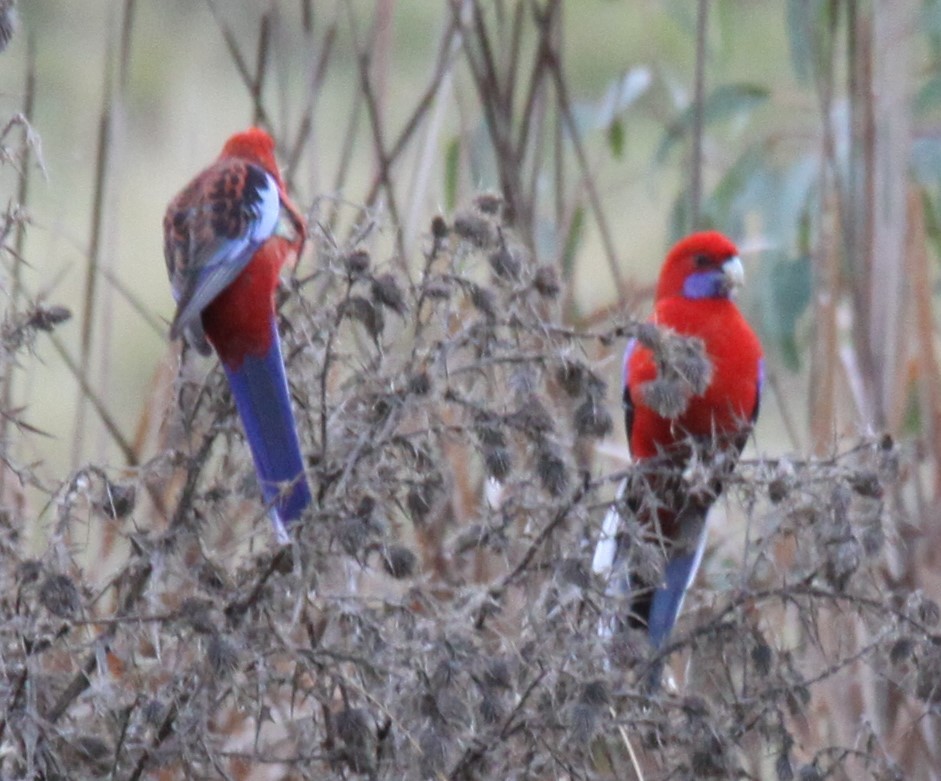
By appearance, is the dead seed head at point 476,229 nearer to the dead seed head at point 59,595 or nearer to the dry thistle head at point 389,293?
the dry thistle head at point 389,293

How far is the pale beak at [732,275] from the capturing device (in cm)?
236

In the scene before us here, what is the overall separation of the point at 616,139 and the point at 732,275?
17.9 inches

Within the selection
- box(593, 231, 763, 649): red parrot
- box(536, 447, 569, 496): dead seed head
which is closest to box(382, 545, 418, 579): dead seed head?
box(536, 447, 569, 496): dead seed head

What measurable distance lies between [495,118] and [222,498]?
34.1 inches

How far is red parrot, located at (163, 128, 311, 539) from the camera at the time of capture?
1.42 m

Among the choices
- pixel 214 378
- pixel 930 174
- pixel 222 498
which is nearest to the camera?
pixel 222 498

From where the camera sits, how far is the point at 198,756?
1219 mm

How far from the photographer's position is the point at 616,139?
8.89 feet

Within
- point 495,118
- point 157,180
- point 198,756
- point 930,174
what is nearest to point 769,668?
point 198,756

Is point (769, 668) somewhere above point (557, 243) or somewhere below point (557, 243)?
below

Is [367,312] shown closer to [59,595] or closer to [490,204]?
[490,204]

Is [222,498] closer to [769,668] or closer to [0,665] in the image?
[0,665]

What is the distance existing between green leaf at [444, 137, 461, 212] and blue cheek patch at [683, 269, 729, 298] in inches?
15.5

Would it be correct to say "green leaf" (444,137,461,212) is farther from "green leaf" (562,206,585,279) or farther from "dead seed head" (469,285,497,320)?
"dead seed head" (469,285,497,320)
